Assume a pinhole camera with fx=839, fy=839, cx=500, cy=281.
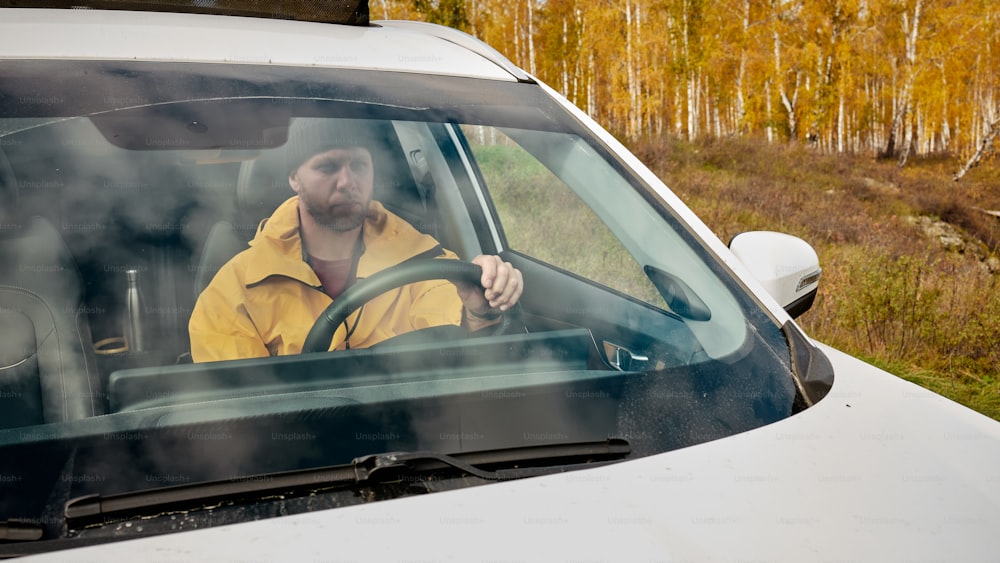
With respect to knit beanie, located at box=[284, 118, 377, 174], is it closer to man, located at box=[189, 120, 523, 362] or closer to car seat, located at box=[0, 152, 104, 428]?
man, located at box=[189, 120, 523, 362]

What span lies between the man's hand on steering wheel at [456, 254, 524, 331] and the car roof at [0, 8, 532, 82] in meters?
0.45

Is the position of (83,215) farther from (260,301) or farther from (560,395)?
(560,395)

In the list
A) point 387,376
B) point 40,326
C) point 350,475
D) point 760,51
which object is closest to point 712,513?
point 350,475

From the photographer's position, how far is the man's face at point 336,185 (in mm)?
1971

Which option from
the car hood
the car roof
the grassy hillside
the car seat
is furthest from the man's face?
the grassy hillside

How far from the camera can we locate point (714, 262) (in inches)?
71.6

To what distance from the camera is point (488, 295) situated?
1915 mm

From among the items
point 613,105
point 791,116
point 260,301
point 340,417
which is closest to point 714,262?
point 340,417

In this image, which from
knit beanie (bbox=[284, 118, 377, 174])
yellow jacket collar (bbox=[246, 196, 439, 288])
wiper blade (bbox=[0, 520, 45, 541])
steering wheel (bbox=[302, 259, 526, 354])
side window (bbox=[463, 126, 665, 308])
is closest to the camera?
wiper blade (bbox=[0, 520, 45, 541])

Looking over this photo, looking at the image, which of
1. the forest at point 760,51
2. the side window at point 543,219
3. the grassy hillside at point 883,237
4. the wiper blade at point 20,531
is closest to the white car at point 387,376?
the wiper blade at point 20,531

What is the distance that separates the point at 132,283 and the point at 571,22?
34.6 meters

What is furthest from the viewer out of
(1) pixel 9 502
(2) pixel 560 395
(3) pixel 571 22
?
(3) pixel 571 22

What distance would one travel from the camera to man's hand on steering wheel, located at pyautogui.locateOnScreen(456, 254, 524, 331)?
191 centimetres

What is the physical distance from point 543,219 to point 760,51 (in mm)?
26588
